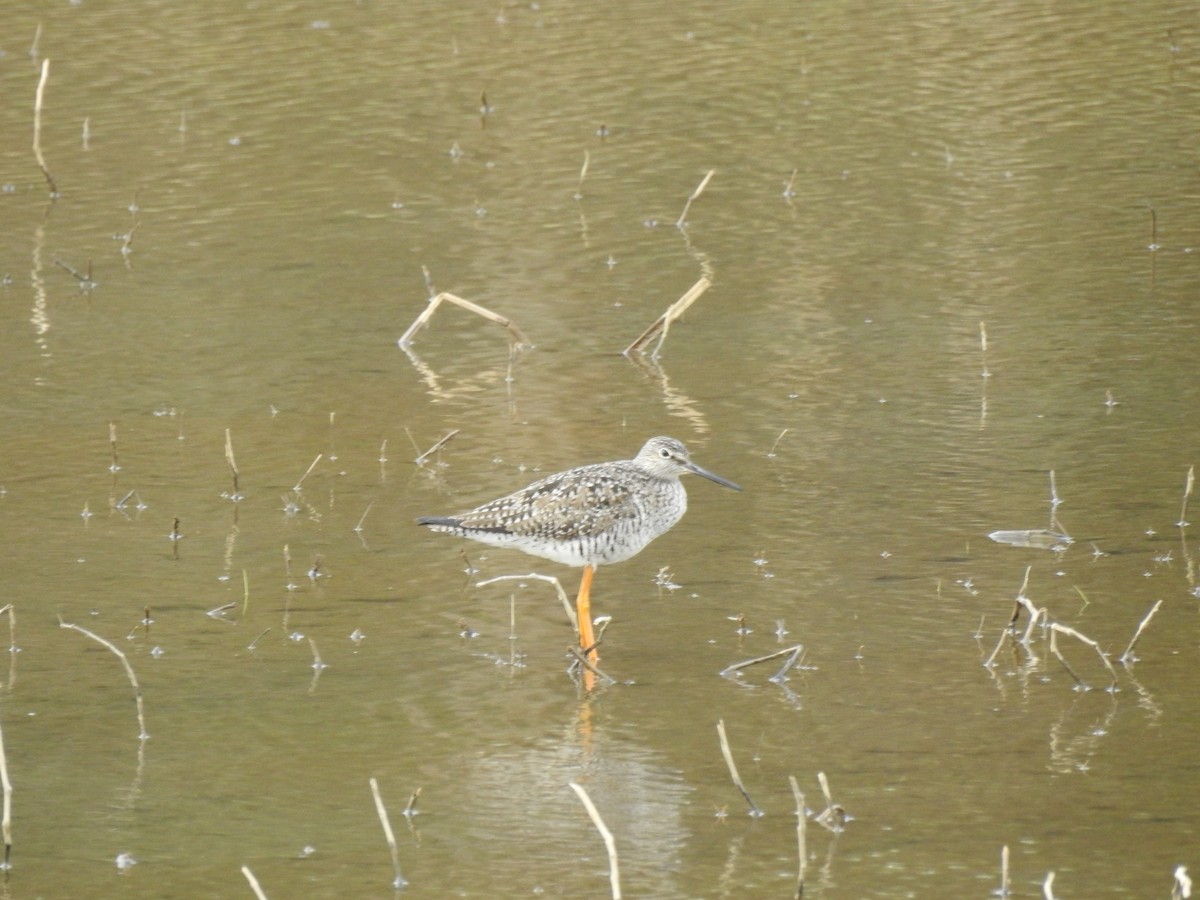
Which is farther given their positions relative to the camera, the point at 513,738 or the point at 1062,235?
the point at 1062,235

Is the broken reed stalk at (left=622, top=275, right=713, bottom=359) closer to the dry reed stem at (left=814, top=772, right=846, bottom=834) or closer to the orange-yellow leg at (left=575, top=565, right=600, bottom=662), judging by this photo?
the orange-yellow leg at (left=575, top=565, right=600, bottom=662)

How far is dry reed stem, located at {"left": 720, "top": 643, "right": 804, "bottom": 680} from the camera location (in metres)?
8.99

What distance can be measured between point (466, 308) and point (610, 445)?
2.57m

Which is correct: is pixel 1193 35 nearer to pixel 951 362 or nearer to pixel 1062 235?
pixel 1062 235

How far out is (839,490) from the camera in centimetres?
1191

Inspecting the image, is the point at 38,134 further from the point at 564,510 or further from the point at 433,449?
the point at 564,510

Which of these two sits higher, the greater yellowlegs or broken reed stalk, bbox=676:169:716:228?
the greater yellowlegs

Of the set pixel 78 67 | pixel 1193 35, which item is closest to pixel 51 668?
pixel 78 67

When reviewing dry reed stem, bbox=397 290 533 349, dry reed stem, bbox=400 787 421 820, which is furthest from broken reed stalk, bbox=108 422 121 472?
dry reed stem, bbox=400 787 421 820

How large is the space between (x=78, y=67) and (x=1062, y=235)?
1313cm

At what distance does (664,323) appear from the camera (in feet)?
47.8

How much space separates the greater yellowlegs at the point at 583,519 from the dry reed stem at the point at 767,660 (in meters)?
0.74

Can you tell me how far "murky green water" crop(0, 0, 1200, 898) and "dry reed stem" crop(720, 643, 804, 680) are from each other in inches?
4.1

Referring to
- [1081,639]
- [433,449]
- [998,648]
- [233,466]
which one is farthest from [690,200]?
[1081,639]
